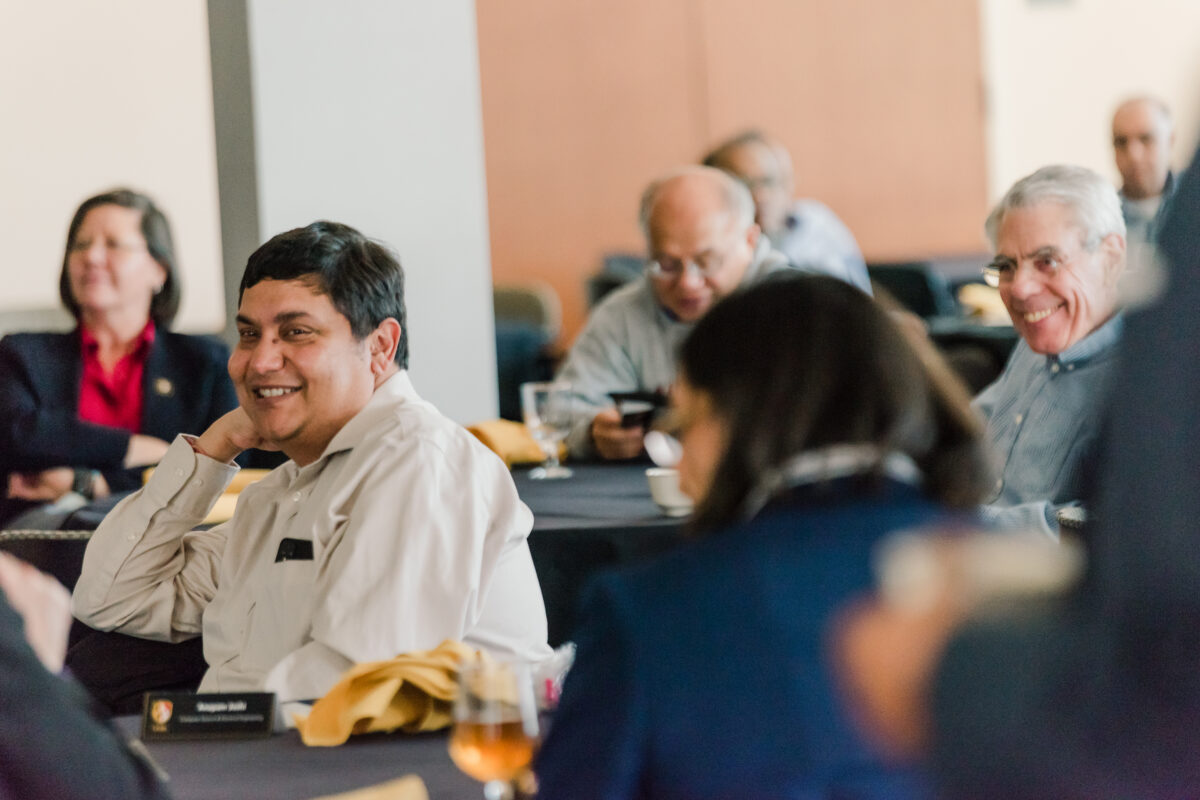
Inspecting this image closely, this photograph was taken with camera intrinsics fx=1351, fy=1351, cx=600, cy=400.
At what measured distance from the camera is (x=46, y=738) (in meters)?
0.88

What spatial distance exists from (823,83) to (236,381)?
6100 mm

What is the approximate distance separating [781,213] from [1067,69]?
3401 mm

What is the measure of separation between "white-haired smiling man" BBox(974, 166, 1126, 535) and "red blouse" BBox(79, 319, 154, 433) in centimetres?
214

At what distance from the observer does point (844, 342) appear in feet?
3.18

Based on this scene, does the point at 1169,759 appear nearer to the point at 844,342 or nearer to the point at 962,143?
the point at 844,342

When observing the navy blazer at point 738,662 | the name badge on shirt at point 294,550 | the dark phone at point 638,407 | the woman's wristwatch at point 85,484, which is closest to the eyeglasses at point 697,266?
the dark phone at point 638,407

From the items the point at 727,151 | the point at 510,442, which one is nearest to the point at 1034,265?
the point at 510,442

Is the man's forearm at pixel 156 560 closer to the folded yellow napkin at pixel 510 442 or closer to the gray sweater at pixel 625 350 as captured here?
the folded yellow napkin at pixel 510 442

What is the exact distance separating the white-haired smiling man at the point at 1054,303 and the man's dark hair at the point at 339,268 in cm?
127

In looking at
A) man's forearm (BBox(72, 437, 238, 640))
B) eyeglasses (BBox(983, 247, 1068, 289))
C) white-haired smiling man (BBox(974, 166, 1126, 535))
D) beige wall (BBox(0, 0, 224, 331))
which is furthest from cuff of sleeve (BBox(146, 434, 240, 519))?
beige wall (BBox(0, 0, 224, 331))

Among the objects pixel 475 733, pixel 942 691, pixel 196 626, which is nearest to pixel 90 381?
pixel 196 626

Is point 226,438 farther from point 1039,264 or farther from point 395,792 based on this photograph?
point 1039,264

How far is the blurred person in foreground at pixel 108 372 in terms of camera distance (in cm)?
323

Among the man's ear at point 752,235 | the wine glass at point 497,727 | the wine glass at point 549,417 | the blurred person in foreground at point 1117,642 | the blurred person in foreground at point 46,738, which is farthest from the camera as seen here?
the man's ear at point 752,235
